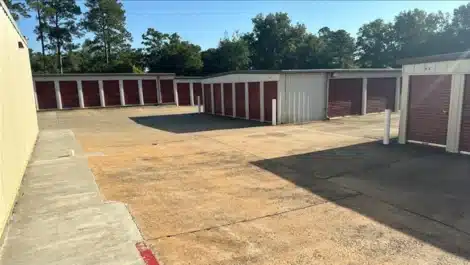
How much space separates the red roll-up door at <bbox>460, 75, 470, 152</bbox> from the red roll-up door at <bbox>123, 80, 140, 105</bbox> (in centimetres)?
2518

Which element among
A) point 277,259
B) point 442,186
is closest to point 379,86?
point 442,186

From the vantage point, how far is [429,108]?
8820 mm

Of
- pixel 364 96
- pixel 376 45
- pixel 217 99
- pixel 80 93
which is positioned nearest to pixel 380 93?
pixel 364 96

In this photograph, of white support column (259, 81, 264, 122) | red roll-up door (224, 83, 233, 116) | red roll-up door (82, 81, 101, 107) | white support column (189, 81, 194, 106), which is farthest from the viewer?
white support column (189, 81, 194, 106)

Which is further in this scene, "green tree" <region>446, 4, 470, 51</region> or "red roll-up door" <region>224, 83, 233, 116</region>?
"green tree" <region>446, 4, 470, 51</region>

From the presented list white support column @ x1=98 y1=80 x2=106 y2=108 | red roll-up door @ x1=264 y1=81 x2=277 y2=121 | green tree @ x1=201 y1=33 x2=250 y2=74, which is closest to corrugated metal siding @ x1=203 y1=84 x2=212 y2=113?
red roll-up door @ x1=264 y1=81 x2=277 y2=121

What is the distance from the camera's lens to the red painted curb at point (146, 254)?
3.31 m

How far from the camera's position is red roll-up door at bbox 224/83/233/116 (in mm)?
19281

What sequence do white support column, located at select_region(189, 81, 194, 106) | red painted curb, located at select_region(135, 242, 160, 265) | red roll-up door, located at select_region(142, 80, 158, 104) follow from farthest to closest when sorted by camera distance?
white support column, located at select_region(189, 81, 194, 106) → red roll-up door, located at select_region(142, 80, 158, 104) → red painted curb, located at select_region(135, 242, 160, 265)

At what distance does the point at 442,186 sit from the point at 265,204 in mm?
3250

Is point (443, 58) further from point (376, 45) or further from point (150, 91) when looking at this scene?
point (376, 45)

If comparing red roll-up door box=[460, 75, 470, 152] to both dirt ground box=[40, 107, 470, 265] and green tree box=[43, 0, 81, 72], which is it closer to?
dirt ground box=[40, 107, 470, 265]

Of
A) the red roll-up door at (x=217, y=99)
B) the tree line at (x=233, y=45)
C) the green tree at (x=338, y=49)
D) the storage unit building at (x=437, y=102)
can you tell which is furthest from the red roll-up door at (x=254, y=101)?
the green tree at (x=338, y=49)

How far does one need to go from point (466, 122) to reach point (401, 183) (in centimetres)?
356
